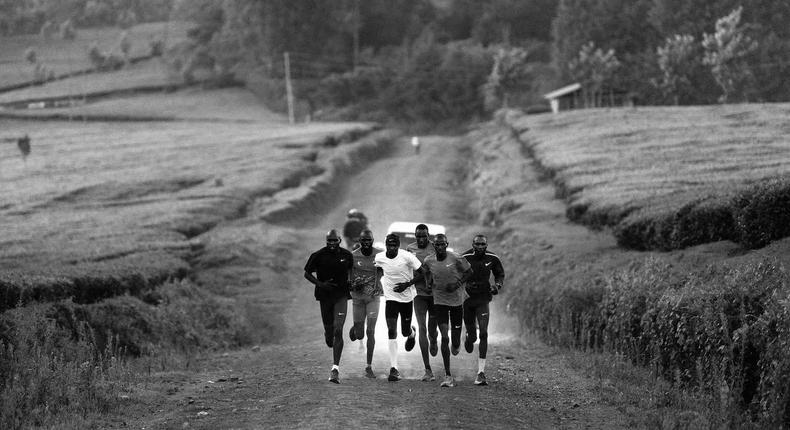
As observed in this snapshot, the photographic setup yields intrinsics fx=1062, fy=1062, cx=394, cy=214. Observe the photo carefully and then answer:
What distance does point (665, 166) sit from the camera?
44.3 metres

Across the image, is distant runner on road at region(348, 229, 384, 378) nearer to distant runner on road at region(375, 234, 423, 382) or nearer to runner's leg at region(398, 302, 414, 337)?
distant runner on road at region(375, 234, 423, 382)

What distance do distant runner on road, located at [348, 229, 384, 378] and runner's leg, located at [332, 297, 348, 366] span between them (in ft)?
0.72

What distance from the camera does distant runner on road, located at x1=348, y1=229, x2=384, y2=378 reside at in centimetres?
1877

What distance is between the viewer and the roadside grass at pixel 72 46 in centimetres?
13962

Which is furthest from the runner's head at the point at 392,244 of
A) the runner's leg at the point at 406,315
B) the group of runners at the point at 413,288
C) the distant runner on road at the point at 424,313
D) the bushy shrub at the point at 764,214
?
the bushy shrub at the point at 764,214

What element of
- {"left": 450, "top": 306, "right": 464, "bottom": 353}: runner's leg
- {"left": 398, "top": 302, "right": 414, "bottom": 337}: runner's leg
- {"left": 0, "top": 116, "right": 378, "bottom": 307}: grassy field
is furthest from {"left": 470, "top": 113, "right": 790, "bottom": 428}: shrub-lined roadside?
{"left": 0, "top": 116, "right": 378, "bottom": 307}: grassy field

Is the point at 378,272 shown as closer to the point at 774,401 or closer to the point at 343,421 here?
the point at 343,421

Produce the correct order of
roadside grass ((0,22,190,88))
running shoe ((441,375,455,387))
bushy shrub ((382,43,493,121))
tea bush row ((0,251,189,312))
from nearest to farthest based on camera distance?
running shoe ((441,375,455,387)) → tea bush row ((0,251,189,312)) → bushy shrub ((382,43,493,121)) → roadside grass ((0,22,190,88))

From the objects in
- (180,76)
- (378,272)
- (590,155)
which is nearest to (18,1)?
(180,76)

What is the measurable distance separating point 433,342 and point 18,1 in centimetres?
16817

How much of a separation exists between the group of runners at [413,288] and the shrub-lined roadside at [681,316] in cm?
288

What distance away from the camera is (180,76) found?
132375 millimetres

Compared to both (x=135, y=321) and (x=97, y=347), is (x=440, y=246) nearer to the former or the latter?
(x=97, y=347)

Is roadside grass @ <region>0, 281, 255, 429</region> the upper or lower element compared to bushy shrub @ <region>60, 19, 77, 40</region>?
lower
